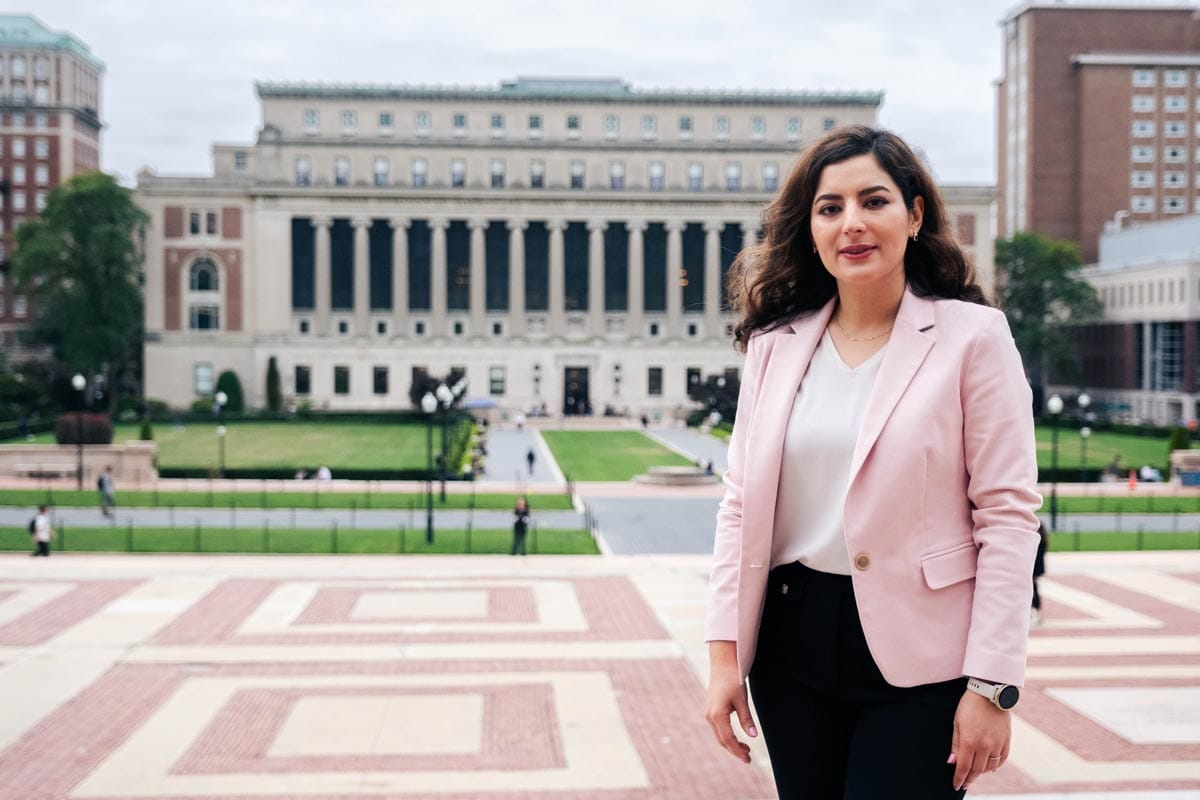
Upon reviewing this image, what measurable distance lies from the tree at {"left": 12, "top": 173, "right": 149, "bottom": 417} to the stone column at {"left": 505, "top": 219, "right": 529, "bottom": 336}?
29.3m

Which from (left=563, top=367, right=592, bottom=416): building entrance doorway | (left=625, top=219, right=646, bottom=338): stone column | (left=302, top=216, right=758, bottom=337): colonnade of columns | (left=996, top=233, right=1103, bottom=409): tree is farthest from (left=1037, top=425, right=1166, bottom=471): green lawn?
(left=563, top=367, right=592, bottom=416): building entrance doorway

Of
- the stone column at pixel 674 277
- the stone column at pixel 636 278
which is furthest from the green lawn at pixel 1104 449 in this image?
the stone column at pixel 636 278

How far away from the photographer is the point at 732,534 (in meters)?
4.12

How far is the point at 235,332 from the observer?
98.1 meters

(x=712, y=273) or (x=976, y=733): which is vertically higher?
(x=712, y=273)

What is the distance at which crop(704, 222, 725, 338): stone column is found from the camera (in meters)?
99.4

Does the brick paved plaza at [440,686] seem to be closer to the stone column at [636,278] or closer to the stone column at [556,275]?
the stone column at [556,275]

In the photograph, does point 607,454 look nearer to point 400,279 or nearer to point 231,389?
point 400,279

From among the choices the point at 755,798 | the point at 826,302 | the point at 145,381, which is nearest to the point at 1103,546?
the point at 755,798

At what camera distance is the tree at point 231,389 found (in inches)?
3701

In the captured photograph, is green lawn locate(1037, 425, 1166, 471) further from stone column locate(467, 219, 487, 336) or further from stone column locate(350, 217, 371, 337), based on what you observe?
stone column locate(350, 217, 371, 337)

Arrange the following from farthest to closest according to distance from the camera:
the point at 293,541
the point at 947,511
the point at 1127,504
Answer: the point at 1127,504, the point at 293,541, the point at 947,511

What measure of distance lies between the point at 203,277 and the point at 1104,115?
255 feet

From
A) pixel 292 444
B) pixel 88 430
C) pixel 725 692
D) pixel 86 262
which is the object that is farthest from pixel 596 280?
pixel 725 692
